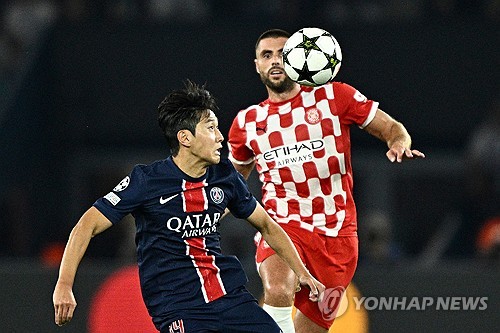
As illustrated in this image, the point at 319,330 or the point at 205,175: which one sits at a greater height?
the point at 205,175

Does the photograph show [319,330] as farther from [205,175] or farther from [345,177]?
[205,175]

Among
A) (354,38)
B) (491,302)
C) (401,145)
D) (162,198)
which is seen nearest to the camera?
(162,198)

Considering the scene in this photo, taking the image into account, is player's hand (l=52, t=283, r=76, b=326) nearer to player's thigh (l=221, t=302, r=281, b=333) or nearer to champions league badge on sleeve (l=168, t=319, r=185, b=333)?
champions league badge on sleeve (l=168, t=319, r=185, b=333)

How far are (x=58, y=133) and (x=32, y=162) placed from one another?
459mm

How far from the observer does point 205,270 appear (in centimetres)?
687

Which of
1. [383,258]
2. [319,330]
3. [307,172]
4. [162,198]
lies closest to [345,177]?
[307,172]

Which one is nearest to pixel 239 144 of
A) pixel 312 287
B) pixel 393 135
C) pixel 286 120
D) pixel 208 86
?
pixel 286 120

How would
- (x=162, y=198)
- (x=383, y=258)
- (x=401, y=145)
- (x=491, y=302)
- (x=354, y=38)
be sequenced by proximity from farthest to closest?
(x=354, y=38) → (x=383, y=258) → (x=491, y=302) → (x=401, y=145) → (x=162, y=198)

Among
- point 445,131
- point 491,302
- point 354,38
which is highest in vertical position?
point 354,38

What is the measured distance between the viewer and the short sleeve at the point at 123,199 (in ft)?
21.9

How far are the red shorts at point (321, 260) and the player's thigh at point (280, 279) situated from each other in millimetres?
116

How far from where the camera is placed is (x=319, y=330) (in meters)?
8.12

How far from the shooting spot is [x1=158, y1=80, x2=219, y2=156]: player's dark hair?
6.88 meters

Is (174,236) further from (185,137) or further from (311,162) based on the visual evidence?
(311,162)
